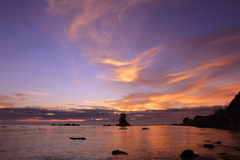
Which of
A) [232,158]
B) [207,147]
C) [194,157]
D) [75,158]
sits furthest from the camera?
[207,147]

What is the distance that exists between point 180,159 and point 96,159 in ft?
50.3

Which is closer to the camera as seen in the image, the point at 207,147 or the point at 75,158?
the point at 75,158

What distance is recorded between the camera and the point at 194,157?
3023cm

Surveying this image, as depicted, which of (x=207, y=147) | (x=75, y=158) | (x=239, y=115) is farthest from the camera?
(x=239, y=115)

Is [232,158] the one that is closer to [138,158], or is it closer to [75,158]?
[138,158]

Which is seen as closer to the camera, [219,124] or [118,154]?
[118,154]

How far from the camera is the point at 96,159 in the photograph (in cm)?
3141

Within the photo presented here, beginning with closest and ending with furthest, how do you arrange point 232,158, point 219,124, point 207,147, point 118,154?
point 232,158
point 118,154
point 207,147
point 219,124

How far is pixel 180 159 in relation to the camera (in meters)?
29.5

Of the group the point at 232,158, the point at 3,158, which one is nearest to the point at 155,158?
the point at 232,158

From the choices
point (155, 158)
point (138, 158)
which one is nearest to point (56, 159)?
point (138, 158)

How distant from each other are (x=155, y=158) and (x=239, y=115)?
16392 cm

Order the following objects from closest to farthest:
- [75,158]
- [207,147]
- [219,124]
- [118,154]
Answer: [75,158]
[118,154]
[207,147]
[219,124]

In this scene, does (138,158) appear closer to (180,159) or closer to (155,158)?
(155,158)
